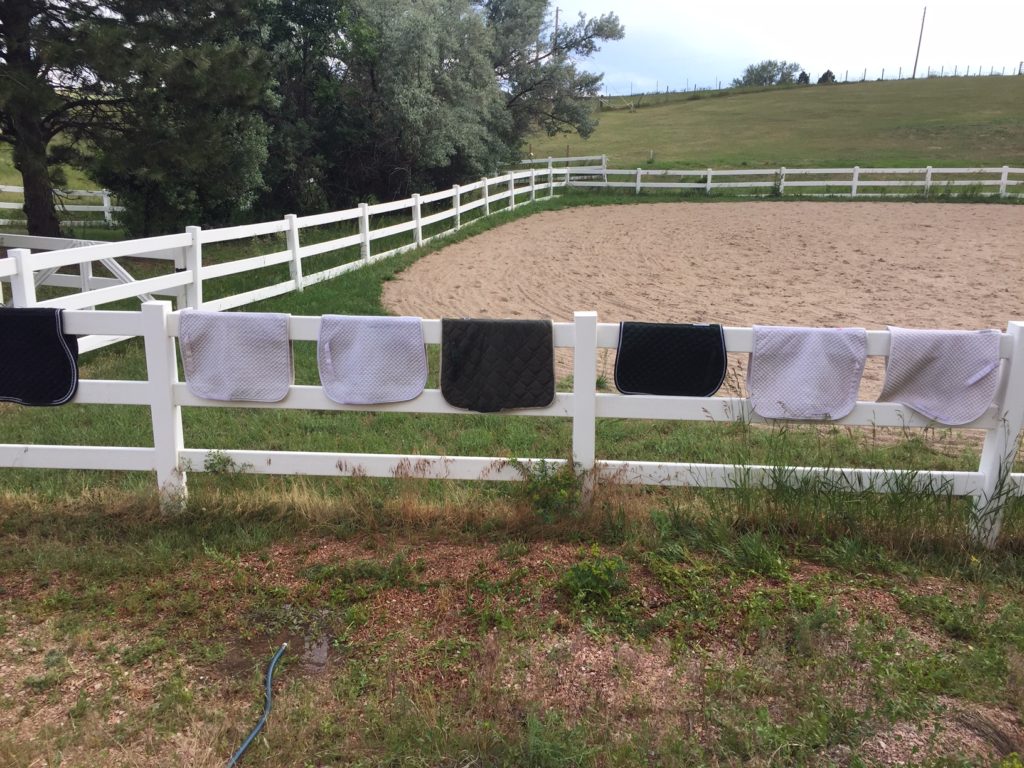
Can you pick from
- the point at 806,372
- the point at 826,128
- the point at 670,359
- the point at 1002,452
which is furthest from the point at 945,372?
the point at 826,128

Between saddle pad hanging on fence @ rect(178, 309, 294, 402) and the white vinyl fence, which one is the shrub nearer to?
the white vinyl fence

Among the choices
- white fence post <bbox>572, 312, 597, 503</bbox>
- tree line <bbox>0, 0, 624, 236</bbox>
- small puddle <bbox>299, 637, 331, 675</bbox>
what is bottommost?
small puddle <bbox>299, 637, 331, 675</bbox>

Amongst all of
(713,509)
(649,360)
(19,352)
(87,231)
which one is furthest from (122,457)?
(87,231)

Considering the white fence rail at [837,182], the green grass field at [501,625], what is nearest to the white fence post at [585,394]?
the green grass field at [501,625]

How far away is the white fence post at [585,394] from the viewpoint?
13.9ft

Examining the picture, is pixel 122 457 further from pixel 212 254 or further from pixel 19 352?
pixel 212 254

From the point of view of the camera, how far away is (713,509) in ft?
14.1

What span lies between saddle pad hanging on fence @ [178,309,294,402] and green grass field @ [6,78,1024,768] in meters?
0.50

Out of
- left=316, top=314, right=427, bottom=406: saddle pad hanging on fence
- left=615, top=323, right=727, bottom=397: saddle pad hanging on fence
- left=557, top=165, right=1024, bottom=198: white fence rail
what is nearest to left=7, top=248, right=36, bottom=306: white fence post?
left=316, top=314, right=427, bottom=406: saddle pad hanging on fence

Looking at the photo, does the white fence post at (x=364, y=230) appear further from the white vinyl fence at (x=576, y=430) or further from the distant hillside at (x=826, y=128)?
the distant hillside at (x=826, y=128)

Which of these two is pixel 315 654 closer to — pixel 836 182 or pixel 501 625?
pixel 501 625

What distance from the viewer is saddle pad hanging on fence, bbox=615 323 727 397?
4.22 metres

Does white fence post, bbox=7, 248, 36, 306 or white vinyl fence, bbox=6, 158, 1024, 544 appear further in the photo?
white fence post, bbox=7, 248, 36, 306

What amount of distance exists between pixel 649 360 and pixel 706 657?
166 cm
